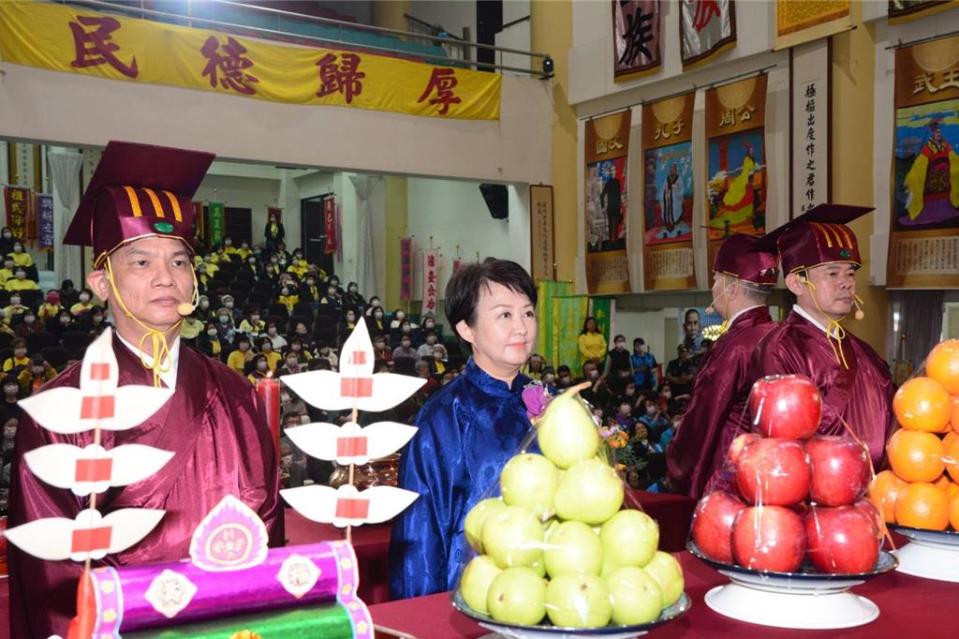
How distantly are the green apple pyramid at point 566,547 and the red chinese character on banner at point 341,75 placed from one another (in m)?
8.35

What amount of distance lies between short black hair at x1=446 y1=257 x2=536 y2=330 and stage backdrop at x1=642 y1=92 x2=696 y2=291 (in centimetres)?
747

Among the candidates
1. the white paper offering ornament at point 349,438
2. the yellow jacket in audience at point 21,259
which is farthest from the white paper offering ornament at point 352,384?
the yellow jacket in audience at point 21,259

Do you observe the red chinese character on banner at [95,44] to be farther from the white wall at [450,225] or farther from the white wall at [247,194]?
the white wall at [247,194]

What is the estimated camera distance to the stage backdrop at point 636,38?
9.34 m

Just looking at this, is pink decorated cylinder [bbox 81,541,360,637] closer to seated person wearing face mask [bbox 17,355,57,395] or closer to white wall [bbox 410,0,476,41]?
seated person wearing face mask [bbox 17,355,57,395]

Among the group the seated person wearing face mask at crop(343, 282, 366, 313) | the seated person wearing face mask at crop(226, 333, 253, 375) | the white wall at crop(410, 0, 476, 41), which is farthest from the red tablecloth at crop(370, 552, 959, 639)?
the white wall at crop(410, 0, 476, 41)

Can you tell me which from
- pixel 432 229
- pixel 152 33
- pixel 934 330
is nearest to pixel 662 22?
pixel 934 330

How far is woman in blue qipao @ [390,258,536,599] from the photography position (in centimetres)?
173

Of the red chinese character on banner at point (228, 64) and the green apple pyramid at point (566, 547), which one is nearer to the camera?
the green apple pyramid at point (566, 547)

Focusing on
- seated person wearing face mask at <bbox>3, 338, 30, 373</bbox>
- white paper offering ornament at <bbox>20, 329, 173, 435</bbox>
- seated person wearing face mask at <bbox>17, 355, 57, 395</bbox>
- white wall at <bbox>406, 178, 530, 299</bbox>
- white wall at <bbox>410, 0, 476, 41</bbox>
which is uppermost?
white wall at <bbox>410, 0, 476, 41</bbox>

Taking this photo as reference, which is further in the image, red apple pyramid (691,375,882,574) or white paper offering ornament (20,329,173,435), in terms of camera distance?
red apple pyramid (691,375,882,574)

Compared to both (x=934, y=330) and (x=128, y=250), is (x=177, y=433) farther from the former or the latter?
(x=934, y=330)

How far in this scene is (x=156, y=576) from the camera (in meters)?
0.90

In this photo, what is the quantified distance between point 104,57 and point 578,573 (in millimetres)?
7941
